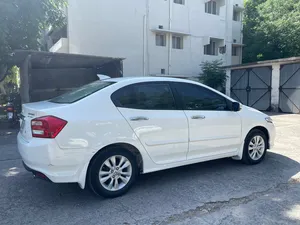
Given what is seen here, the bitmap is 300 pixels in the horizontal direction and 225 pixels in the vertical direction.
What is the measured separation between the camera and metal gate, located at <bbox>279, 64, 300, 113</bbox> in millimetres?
13688

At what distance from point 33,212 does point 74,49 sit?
13.3 m

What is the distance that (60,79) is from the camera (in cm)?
1289

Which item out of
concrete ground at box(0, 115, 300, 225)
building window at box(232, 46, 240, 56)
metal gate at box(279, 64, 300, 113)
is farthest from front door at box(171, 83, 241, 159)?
building window at box(232, 46, 240, 56)

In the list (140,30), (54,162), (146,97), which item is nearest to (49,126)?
(54,162)

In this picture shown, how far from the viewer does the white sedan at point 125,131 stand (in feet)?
10.2

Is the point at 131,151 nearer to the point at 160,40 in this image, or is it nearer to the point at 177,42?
the point at 160,40

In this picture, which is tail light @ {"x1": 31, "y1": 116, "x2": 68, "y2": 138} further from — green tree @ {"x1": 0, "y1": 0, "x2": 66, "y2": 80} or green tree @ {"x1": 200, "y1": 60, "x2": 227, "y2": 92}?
green tree @ {"x1": 200, "y1": 60, "x2": 227, "y2": 92}

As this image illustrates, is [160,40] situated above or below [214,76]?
above

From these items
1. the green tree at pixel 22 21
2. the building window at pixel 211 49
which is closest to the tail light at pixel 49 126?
the green tree at pixel 22 21

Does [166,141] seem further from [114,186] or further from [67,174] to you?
[67,174]

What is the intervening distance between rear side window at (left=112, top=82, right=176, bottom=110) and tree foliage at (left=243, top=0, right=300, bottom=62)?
21.5 metres

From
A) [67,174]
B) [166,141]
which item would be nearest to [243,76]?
[166,141]

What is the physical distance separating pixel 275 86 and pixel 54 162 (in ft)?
47.8

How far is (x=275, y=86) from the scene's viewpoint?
1474 centimetres
